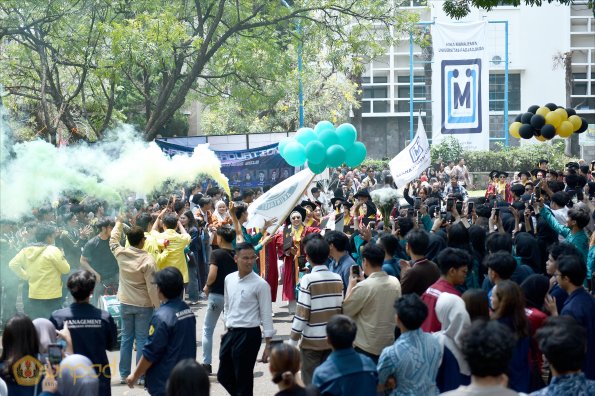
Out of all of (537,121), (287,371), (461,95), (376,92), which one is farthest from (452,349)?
(376,92)

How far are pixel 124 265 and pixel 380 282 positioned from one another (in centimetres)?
343

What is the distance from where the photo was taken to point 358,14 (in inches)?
688

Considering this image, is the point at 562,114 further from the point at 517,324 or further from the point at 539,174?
the point at 517,324

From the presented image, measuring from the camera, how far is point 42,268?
9750 mm

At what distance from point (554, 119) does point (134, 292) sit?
11.6m

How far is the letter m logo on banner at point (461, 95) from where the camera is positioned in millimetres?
32562

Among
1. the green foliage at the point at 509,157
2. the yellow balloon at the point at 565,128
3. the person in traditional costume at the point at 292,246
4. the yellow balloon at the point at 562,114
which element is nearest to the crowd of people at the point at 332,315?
the person in traditional costume at the point at 292,246

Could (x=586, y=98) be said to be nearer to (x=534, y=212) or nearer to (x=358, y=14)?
(x=358, y=14)

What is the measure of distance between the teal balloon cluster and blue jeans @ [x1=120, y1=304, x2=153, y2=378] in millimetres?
3071

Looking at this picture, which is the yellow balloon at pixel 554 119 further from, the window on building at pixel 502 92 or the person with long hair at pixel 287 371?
the window on building at pixel 502 92

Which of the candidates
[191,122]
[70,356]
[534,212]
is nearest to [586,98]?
[191,122]

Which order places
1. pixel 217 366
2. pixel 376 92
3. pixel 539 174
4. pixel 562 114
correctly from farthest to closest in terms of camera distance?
pixel 376 92 → pixel 562 114 → pixel 539 174 → pixel 217 366

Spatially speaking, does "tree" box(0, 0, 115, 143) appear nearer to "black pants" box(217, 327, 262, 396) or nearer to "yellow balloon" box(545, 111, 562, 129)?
"yellow balloon" box(545, 111, 562, 129)

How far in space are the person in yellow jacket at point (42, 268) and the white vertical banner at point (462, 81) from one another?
2432 centimetres
